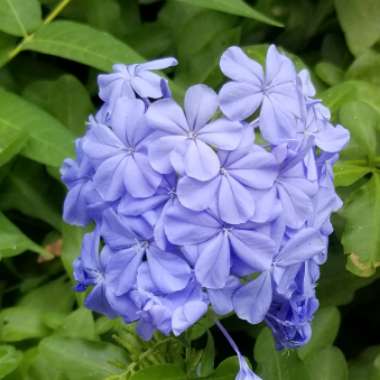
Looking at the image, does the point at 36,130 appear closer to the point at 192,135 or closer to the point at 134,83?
the point at 134,83

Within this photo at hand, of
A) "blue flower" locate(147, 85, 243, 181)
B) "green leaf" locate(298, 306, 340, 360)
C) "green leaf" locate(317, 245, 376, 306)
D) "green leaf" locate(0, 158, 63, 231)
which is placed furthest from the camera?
"green leaf" locate(0, 158, 63, 231)

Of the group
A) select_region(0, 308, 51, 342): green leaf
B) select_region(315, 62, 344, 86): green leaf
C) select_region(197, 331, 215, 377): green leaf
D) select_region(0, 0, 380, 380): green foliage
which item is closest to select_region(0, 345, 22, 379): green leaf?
select_region(0, 0, 380, 380): green foliage

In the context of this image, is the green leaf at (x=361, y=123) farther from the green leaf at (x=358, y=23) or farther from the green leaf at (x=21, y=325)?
the green leaf at (x=21, y=325)

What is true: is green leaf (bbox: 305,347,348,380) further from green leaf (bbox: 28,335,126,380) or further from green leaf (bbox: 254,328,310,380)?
green leaf (bbox: 28,335,126,380)

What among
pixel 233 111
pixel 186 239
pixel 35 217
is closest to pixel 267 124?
pixel 233 111

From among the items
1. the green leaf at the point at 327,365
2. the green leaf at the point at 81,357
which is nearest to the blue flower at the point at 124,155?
the green leaf at the point at 81,357

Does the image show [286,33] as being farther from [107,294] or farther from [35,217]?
[107,294]
